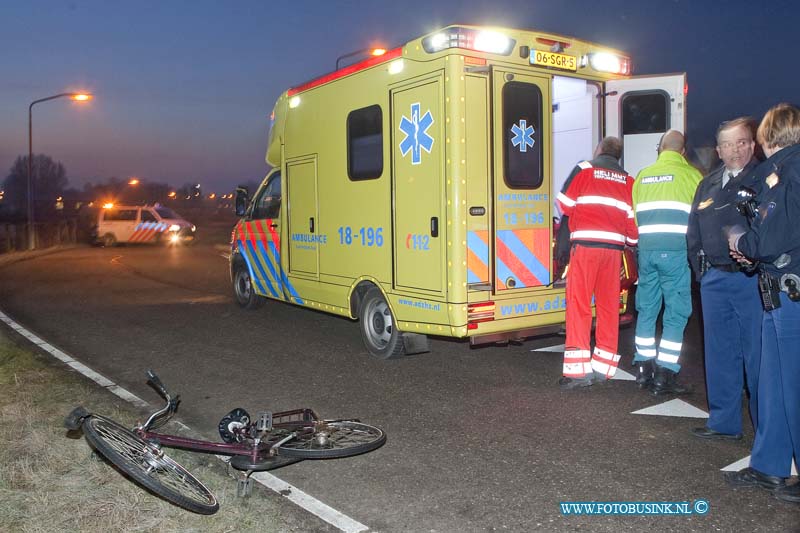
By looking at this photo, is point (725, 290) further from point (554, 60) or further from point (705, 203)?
point (554, 60)

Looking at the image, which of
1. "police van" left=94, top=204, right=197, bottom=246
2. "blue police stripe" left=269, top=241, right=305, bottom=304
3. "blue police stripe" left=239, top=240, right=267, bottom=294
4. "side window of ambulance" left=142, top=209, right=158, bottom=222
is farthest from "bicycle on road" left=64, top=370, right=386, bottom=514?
"side window of ambulance" left=142, top=209, right=158, bottom=222

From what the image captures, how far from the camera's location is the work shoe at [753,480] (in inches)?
155

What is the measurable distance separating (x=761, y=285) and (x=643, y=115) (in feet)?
12.7

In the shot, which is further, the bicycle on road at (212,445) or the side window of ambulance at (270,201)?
the side window of ambulance at (270,201)

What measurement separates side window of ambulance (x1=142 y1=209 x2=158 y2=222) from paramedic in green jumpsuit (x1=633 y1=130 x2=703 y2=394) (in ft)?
78.0

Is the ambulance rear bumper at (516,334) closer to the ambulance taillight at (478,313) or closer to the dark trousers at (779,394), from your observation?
the ambulance taillight at (478,313)

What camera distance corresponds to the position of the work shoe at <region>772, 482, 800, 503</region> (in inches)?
151

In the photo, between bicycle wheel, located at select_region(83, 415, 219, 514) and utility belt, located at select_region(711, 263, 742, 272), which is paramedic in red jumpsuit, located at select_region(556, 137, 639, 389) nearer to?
utility belt, located at select_region(711, 263, 742, 272)

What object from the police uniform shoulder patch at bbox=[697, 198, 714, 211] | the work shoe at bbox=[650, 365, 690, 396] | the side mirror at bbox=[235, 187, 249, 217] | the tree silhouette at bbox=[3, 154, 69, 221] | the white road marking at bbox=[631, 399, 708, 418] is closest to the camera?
the police uniform shoulder patch at bbox=[697, 198, 714, 211]

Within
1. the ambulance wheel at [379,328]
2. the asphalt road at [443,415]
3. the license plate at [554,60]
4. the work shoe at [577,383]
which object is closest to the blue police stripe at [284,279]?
the asphalt road at [443,415]

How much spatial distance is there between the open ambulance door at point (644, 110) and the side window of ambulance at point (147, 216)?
888 inches

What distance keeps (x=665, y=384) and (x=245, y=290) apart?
21.7 ft

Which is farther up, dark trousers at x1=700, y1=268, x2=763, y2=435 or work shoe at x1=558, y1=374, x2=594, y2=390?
dark trousers at x1=700, y1=268, x2=763, y2=435

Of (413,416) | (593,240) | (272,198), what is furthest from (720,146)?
(272,198)
